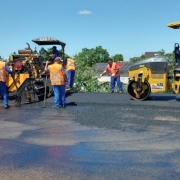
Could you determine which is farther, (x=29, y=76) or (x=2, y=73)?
(x=29, y=76)

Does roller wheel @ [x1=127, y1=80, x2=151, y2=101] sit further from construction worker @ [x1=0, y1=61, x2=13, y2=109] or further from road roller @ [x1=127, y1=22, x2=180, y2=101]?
construction worker @ [x1=0, y1=61, x2=13, y2=109]

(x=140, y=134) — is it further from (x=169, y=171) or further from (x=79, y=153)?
(x=169, y=171)

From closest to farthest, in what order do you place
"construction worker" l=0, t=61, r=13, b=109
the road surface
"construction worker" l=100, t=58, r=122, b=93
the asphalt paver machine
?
the road surface
"construction worker" l=0, t=61, r=13, b=109
the asphalt paver machine
"construction worker" l=100, t=58, r=122, b=93

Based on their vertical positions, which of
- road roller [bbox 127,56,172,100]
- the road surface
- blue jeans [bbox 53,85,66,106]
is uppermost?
road roller [bbox 127,56,172,100]

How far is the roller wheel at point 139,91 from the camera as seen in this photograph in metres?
12.1

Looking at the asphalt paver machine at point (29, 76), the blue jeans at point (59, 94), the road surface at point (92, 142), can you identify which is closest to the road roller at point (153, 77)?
the road surface at point (92, 142)

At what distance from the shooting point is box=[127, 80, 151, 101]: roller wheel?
476 inches

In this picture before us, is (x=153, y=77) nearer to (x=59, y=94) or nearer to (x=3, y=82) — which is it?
(x=59, y=94)

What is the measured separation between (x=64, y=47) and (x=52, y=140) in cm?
797

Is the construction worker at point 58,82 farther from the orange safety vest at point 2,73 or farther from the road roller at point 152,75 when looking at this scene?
the road roller at point 152,75

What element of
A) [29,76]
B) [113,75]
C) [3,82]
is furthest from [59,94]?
[113,75]

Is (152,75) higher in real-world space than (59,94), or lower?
higher

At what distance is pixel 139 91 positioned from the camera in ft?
40.0

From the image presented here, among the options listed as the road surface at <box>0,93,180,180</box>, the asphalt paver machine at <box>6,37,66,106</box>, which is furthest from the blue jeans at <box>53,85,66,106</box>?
the asphalt paver machine at <box>6,37,66,106</box>
